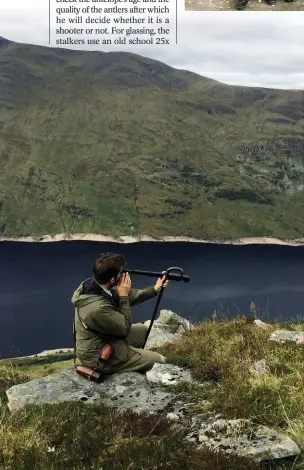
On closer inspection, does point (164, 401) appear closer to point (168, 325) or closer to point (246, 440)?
point (246, 440)

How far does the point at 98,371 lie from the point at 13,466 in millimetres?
3151

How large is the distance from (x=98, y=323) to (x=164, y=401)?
1.72 m

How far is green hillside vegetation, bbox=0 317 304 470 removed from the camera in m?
4.54

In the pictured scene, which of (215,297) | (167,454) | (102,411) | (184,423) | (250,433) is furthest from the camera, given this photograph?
(215,297)

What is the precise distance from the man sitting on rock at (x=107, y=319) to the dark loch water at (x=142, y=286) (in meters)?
91.1

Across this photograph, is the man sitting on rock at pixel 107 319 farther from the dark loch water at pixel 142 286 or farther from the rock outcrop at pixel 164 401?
the dark loch water at pixel 142 286

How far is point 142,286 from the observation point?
123 meters

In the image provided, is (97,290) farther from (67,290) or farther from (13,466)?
(67,290)

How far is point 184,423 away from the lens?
5.70 meters

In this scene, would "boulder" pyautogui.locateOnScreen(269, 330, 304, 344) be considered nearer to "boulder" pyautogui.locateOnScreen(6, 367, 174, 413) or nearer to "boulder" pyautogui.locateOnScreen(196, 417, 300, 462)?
"boulder" pyautogui.locateOnScreen(6, 367, 174, 413)

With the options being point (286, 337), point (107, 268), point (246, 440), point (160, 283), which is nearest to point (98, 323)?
point (107, 268)

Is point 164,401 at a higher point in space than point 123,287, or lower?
lower

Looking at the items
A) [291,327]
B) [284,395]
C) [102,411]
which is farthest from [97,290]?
[291,327]

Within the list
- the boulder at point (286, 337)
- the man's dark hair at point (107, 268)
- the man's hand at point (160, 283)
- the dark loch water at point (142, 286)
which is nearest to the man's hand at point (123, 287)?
the man's dark hair at point (107, 268)
